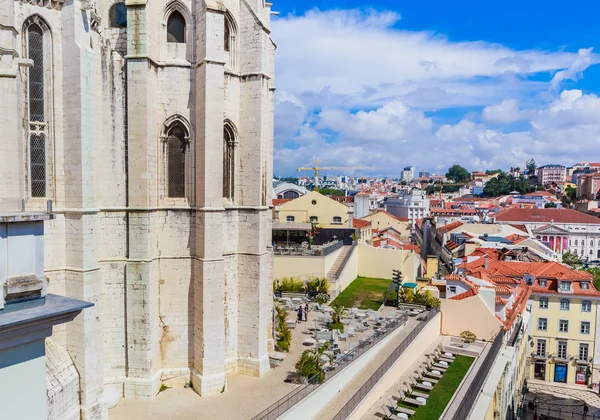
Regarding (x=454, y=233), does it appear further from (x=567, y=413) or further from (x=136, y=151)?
(x=136, y=151)

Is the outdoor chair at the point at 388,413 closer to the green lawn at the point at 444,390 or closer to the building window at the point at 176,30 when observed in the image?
the green lawn at the point at 444,390

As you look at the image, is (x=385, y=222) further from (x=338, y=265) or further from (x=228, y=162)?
(x=228, y=162)

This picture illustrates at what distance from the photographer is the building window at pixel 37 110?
45.8ft

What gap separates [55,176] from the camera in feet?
47.1

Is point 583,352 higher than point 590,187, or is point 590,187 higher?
point 590,187

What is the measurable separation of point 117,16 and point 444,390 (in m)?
21.3

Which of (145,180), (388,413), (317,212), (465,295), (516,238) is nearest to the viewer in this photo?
(145,180)

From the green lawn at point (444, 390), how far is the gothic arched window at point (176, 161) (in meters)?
13.1

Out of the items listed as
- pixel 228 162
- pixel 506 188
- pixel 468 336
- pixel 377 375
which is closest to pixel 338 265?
pixel 468 336

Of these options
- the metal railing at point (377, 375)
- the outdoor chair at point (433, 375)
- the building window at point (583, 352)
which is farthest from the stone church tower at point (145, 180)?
the building window at point (583, 352)

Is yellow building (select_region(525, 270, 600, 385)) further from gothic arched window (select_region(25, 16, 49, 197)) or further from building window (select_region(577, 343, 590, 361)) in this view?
gothic arched window (select_region(25, 16, 49, 197))

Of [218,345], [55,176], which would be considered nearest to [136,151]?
[55,176]

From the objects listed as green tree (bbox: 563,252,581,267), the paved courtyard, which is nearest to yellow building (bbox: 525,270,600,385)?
the paved courtyard

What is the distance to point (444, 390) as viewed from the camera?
70.9 ft
